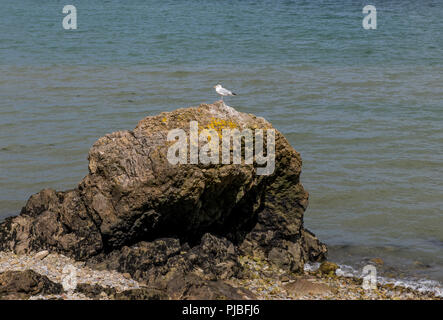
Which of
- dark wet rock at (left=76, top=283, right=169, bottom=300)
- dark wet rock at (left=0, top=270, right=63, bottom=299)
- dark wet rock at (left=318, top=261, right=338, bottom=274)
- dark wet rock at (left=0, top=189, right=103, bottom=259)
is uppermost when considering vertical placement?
dark wet rock at (left=0, top=189, right=103, bottom=259)

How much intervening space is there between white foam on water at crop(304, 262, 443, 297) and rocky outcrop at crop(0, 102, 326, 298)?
0.47 metres

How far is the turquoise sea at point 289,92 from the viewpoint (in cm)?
955

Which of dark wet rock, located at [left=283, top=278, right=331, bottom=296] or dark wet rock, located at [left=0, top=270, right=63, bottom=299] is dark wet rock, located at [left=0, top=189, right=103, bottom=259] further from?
dark wet rock, located at [left=283, top=278, right=331, bottom=296]

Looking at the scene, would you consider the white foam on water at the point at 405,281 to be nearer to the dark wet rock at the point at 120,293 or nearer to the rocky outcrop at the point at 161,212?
the rocky outcrop at the point at 161,212

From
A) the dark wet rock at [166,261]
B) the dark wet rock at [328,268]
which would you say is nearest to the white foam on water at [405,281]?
the dark wet rock at [328,268]

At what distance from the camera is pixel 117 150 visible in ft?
21.6

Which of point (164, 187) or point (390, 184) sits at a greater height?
point (164, 187)

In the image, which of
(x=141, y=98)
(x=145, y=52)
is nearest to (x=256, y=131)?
(x=141, y=98)

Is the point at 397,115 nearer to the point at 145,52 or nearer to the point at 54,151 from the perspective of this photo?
the point at 54,151

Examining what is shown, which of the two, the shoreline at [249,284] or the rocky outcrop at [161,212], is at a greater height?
the rocky outcrop at [161,212]

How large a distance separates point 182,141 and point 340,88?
11538 mm

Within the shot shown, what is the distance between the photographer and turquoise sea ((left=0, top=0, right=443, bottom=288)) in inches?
376

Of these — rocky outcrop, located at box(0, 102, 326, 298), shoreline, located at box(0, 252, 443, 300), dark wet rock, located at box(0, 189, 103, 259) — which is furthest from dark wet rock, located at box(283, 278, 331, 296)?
dark wet rock, located at box(0, 189, 103, 259)

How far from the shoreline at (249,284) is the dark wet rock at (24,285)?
0.04m
